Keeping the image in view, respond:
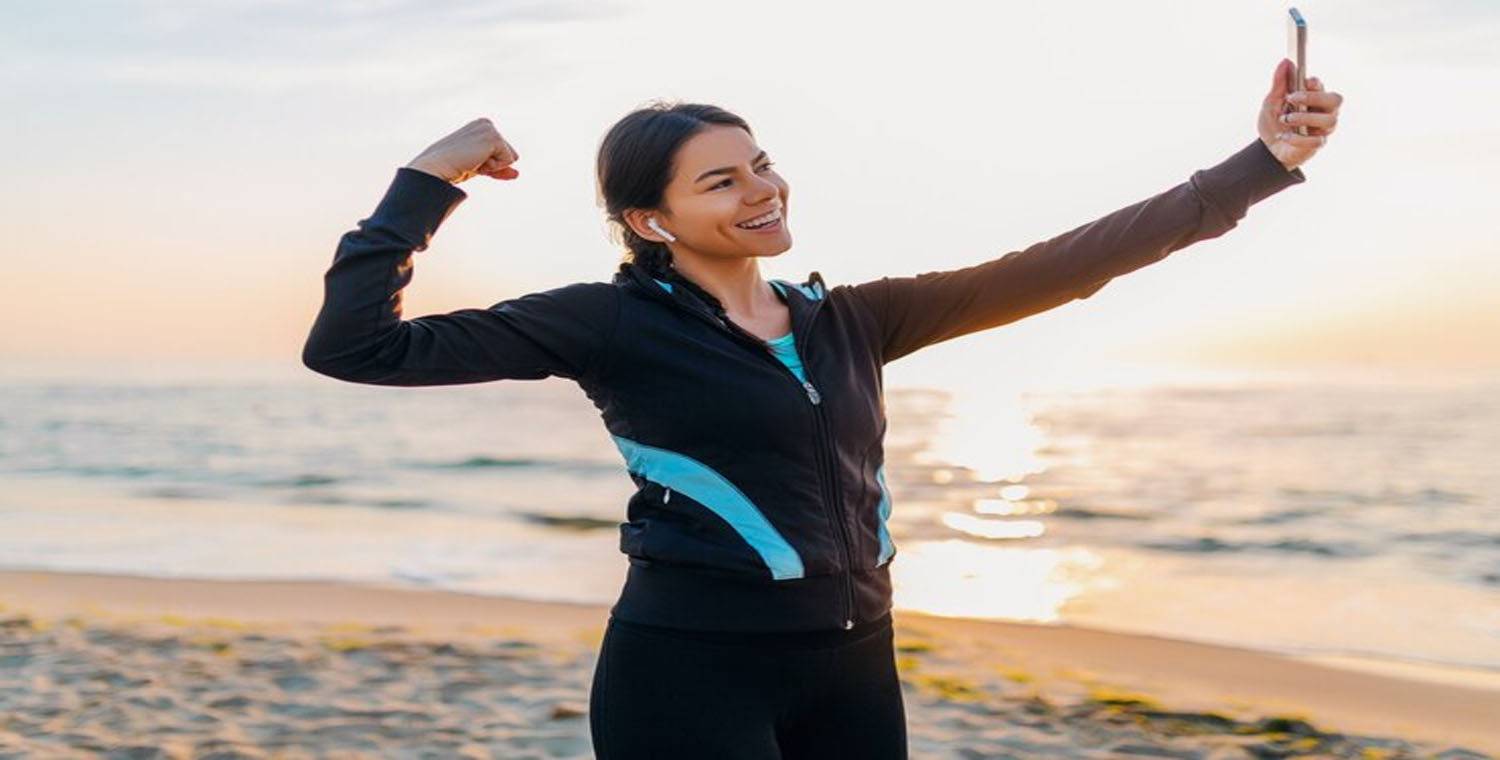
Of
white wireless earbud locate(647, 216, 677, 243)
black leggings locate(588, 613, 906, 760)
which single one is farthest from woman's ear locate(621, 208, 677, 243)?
black leggings locate(588, 613, 906, 760)

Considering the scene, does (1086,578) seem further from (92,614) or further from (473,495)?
(473,495)

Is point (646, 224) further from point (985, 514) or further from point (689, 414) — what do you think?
point (985, 514)

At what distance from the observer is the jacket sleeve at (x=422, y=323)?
2.15m

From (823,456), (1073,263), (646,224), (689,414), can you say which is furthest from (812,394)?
(1073,263)

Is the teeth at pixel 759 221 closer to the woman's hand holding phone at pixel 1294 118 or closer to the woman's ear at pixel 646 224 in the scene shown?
the woman's ear at pixel 646 224

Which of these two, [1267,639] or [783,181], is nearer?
[783,181]

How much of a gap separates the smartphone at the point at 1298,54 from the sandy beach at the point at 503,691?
371cm

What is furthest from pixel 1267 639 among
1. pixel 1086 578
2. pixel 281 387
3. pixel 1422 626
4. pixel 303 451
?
pixel 281 387

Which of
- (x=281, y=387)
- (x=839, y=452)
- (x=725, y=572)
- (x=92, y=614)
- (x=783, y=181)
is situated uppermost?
(x=281, y=387)

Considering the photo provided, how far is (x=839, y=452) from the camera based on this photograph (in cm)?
234

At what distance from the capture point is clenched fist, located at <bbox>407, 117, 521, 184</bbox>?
7.55 ft

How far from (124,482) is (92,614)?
1066cm

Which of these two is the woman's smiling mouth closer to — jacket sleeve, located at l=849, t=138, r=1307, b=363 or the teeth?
the teeth

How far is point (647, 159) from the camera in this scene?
2482 mm
